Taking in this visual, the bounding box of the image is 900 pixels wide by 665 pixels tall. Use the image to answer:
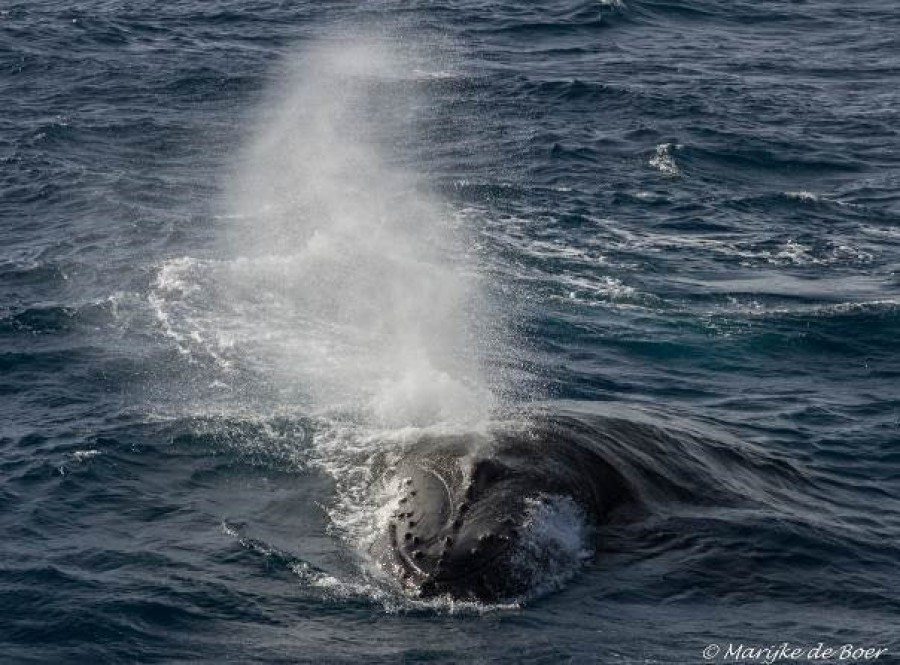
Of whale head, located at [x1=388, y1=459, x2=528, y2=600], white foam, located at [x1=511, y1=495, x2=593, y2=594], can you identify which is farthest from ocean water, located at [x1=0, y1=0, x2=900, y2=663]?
whale head, located at [x1=388, y1=459, x2=528, y2=600]

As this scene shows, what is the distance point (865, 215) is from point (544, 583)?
31114 mm

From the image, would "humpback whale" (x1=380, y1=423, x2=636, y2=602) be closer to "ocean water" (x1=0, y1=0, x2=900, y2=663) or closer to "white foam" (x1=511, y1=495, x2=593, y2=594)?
"white foam" (x1=511, y1=495, x2=593, y2=594)

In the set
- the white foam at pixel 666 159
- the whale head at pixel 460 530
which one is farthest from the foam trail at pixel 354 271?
the white foam at pixel 666 159

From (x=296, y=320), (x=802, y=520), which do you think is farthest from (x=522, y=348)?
(x=802, y=520)

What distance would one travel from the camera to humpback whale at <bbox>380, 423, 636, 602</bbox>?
24.7 m

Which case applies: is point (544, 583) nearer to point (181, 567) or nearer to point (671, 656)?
point (671, 656)

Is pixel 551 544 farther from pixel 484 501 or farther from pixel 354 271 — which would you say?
pixel 354 271

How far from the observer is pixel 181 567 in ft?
85.5

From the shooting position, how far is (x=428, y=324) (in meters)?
40.9

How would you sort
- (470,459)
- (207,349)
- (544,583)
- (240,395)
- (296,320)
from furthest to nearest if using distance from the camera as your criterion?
(296,320) < (207,349) < (240,395) < (470,459) < (544,583)

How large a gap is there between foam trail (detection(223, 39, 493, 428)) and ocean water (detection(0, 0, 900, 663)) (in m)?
0.19

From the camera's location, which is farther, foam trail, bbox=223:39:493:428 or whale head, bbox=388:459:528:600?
foam trail, bbox=223:39:493:428

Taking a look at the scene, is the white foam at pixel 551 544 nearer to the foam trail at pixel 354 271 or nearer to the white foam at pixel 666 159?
the foam trail at pixel 354 271

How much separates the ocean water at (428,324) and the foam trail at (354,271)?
19 centimetres
